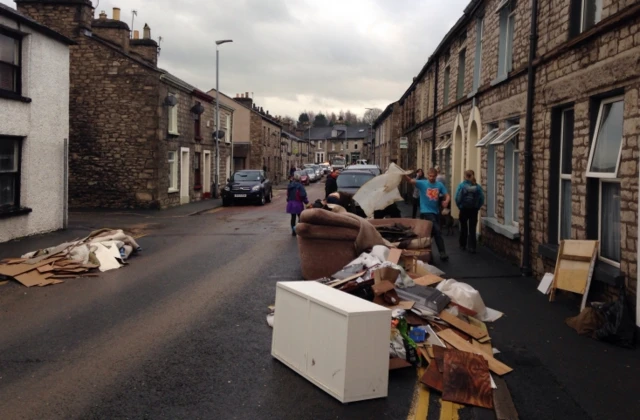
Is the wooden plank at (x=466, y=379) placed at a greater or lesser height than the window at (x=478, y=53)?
lesser

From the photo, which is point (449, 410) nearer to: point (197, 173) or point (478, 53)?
point (478, 53)

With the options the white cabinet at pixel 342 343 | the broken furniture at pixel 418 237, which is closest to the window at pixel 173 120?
the broken furniture at pixel 418 237

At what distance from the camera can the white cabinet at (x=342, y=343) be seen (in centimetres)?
488

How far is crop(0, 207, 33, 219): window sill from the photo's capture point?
14.1 meters

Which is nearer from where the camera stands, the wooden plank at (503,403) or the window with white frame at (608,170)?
the wooden plank at (503,403)

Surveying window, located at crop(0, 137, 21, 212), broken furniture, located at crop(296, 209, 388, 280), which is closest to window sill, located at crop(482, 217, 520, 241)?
broken furniture, located at crop(296, 209, 388, 280)

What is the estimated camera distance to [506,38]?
13.0 meters

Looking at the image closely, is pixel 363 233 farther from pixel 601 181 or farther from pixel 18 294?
pixel 18 294

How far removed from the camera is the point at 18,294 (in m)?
9.27

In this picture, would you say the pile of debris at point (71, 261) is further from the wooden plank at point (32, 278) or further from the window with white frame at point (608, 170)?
the window with white frame at point (608, 170)

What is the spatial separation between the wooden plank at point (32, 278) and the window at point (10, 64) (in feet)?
19.2

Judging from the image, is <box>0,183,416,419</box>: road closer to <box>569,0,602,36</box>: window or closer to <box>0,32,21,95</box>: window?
<box>569,0,602,36</box>: window

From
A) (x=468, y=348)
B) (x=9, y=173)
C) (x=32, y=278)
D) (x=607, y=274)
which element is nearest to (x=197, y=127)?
(x=9, y=173)

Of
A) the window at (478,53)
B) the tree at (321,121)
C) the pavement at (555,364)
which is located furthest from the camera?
the tree at (321,121)
